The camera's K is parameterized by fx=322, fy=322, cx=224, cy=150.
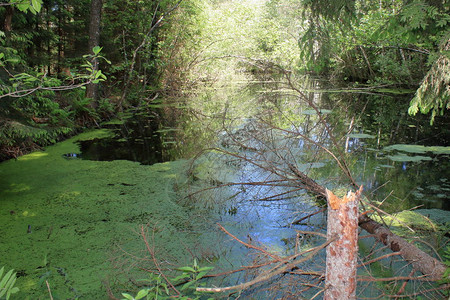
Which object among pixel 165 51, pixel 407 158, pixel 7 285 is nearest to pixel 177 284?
pixel 7 285

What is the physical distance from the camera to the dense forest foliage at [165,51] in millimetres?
3188

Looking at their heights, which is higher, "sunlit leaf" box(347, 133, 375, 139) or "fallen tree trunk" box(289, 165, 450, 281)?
"sunlit leaf" box(347, 133, 375, 139)

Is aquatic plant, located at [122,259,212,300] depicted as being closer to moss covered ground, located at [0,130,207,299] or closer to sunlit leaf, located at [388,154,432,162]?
moss covered ground, located at [0,130,207,299]

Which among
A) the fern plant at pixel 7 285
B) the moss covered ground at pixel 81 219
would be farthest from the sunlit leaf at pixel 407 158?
the fern plant at pixel 7 285

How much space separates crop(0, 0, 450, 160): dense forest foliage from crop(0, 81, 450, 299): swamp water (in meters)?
0.64

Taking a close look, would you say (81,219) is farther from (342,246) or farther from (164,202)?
(342,246)

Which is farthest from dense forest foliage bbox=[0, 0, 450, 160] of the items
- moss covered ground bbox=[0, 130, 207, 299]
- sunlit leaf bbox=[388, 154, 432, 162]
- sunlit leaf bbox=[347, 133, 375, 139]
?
sunlit leaf bbox=[388, 154, 432, 162]

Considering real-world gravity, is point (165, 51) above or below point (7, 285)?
above

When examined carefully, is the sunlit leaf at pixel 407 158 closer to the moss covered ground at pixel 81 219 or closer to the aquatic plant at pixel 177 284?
the moss covered ground at pixel 81 219

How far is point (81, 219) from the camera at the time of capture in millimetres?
2873

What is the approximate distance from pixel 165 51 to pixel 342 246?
34.3 ft

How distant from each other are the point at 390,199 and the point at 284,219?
1226 mm

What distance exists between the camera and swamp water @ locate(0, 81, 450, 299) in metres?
2.18

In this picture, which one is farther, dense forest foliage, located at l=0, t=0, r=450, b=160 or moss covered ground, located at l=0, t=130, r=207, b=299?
dense forest foliage, located at l=0, t=0, r=450, b=160
